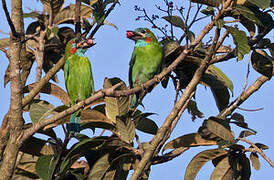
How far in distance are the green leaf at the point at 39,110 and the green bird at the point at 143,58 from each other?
1.63 meters

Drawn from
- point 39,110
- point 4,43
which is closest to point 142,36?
point 4,43

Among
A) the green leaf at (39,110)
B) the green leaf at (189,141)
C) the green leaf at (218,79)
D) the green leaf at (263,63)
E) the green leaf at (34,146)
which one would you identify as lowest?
the green leaf at (34,146)

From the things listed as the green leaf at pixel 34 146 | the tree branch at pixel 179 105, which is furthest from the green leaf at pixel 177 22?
the green leaf at pixel 34 146

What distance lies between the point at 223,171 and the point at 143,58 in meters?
2.18

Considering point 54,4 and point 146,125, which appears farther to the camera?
point 54,4

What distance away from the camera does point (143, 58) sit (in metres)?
4.59

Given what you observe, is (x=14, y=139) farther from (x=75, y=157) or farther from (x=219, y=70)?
(x=219, y=70)

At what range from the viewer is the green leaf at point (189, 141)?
257 cm

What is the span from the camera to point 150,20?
10.7 feet

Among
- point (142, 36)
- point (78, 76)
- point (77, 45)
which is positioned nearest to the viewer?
point (77, 45)

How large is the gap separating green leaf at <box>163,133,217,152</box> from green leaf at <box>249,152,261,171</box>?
0.73 feet

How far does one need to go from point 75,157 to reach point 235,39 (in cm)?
110

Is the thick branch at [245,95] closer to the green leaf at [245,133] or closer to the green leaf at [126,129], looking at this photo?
the green leaf at [245,133]

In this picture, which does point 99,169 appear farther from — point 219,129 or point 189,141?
point 219,129
